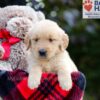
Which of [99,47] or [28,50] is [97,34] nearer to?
[99,47]

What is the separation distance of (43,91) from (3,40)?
0.33 m

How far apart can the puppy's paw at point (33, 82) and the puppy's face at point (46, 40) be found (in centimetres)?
10

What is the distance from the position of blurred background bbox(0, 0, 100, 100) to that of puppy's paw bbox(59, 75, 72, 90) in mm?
3615

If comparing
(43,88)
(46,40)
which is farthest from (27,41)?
(43,88)

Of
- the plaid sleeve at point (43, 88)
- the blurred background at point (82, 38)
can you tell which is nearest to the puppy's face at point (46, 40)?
the plaid sleeve at point (43, 88)

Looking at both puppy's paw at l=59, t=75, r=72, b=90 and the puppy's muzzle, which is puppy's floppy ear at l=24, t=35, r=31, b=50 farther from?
puppy's paw at l=59, t=75, r=72, b=90

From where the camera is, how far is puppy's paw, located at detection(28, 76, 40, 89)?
11.3 feet

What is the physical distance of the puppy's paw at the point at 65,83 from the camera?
344 centimetres

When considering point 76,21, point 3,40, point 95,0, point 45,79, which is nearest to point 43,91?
point 45,79

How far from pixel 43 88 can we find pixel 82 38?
4.31 m

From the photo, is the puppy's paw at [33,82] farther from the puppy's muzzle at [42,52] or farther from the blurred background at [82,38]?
the blurred background at [82,38]

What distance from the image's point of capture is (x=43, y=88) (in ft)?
11.5

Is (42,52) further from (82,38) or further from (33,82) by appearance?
(82,38)

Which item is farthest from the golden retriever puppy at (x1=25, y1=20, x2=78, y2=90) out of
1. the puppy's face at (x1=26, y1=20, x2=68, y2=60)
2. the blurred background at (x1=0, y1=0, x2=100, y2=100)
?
the blurred background at (x1=0, y1=0, x2=100, y2=100)
